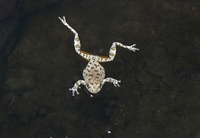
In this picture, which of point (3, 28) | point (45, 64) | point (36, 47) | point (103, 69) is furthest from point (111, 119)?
point (3, 28)

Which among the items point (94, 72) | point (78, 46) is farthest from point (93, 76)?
point (78, 46)

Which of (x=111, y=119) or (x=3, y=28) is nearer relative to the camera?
(x=111, y=119)

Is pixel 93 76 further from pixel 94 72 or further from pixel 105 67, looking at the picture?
pixel 105 67

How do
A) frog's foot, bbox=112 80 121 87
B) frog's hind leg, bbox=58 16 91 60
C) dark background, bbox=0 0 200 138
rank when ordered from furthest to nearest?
1. frog's hind leg, bbox=58 16 91 60
2. frog's foot, bbox=112 80 121 87
3. dark background, bbox=0 0 200 138

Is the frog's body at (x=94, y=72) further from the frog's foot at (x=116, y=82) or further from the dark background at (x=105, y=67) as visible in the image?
the dark background at (x=105, y=67)

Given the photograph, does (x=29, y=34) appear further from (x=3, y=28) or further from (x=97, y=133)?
(x=97, y=133)

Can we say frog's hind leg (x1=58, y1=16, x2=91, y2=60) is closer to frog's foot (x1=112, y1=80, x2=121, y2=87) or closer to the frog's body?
the frog's body

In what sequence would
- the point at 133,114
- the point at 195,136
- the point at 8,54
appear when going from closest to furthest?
1. the point at 195,136
2. the point at 133,114
3. the point at 8,54

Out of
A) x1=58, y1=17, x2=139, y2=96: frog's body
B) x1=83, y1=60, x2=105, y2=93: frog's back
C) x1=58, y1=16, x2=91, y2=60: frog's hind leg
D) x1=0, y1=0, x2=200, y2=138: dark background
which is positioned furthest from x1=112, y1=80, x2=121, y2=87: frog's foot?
x1=58, y1=16, x2=91, y2=60: frog's hind leg
